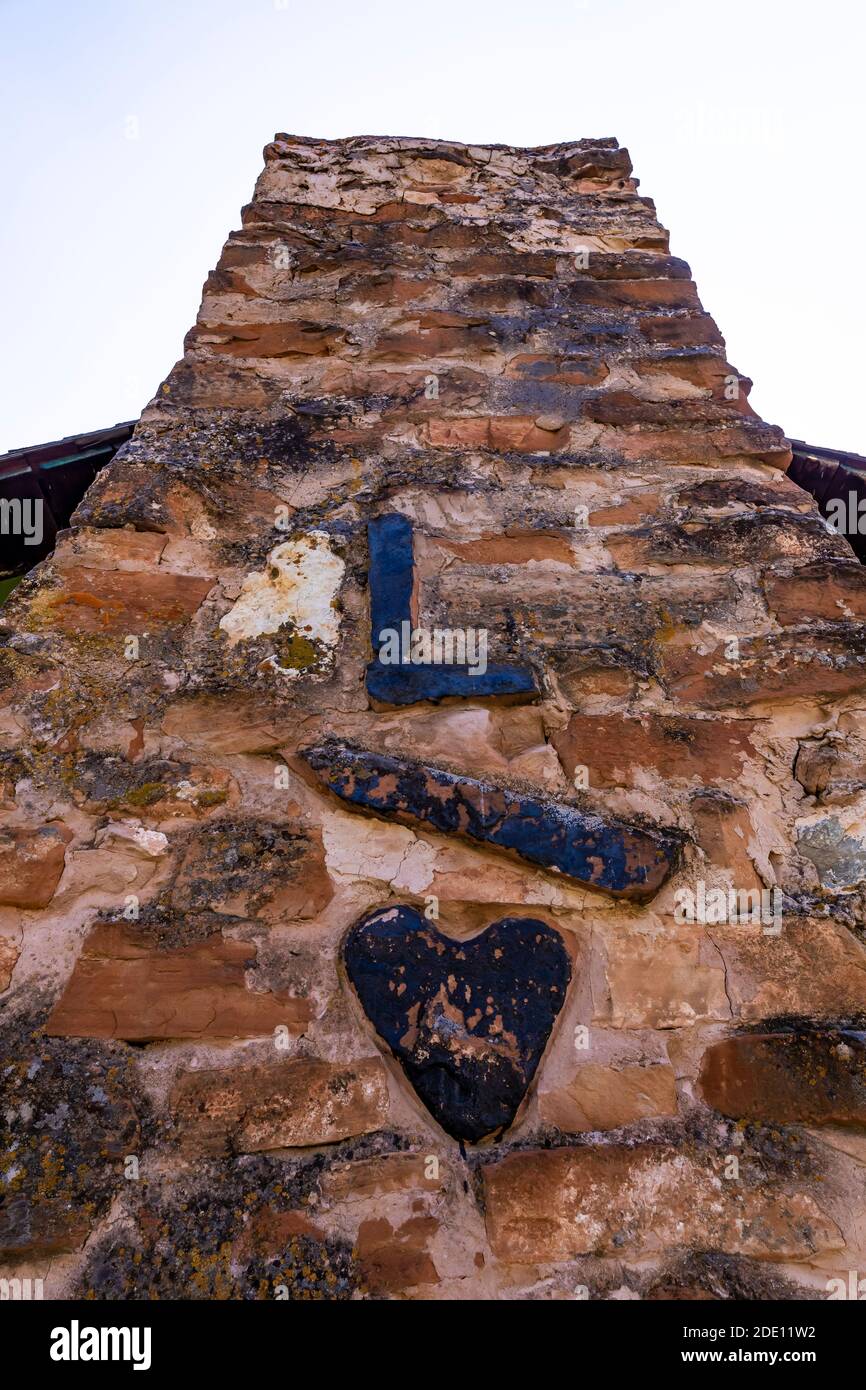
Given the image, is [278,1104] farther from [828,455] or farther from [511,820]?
[828,455]

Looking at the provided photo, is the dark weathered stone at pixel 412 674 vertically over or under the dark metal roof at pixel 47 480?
under

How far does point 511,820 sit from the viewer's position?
3.78ft

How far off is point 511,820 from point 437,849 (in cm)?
12

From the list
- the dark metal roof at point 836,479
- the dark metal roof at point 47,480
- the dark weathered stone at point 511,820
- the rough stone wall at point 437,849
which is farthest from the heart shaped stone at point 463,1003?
the dark metal roof at point 836,479

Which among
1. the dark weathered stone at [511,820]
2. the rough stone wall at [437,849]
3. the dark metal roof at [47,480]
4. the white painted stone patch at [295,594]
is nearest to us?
the rough stone wall at [437,849]

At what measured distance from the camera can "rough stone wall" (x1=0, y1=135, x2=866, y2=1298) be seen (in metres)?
0.91

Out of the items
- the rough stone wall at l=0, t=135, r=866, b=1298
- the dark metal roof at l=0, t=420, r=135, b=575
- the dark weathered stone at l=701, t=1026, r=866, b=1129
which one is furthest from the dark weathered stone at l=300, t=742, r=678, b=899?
the dark metal roof at l=0, t=420, r=135, b=575

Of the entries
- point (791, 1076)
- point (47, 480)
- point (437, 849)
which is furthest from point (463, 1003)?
point (47, 480)

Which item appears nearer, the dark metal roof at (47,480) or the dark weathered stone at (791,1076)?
the dark weathered stone at (791,1076)

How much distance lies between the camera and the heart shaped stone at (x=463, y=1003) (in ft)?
3.21

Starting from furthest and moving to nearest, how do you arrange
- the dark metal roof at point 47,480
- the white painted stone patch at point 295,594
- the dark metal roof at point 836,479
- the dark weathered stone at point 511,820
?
the dark metal roof at point 836,479 < the dark metal roof at point 47,480 < the white painted stone patch at point 295,594 < the dark weathered stone at point 511,820

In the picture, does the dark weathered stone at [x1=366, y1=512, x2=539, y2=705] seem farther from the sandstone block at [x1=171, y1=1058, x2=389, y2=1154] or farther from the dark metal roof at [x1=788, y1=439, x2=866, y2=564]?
the dark metal roof at [x1=788, y1=439, x2=866, y2=564]

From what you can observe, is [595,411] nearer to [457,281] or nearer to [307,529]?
[457,281]

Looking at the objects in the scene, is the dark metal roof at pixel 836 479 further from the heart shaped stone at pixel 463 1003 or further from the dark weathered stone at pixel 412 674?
the heart shaped stone at pixel 463 1003
